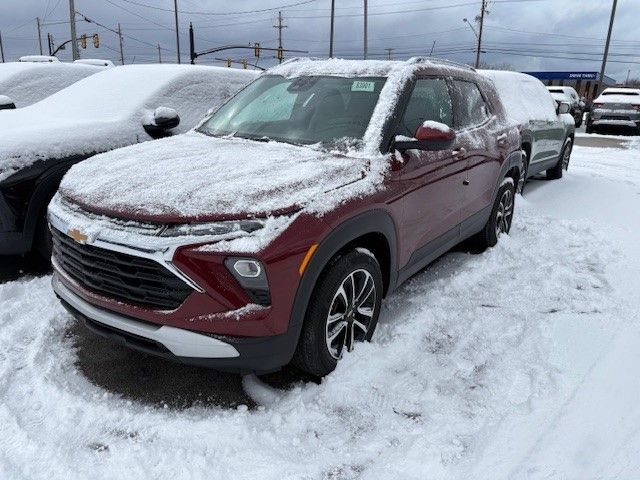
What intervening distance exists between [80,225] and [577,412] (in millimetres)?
2548

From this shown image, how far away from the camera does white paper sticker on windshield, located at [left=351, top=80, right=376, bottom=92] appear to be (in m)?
3.44

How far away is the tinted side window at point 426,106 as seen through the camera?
11.1 ft

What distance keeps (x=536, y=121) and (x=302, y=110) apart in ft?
16.3

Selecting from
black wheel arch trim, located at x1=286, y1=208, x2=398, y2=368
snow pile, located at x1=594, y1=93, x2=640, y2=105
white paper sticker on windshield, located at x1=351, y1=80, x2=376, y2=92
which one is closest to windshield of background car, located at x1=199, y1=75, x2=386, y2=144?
white paper sticker on windshield, located at x1=351, y1=80, x2=376, y2=92

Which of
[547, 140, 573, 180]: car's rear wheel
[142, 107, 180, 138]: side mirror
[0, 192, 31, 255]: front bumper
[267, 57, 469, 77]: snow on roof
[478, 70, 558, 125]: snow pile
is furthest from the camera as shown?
[547, 140, 573, 180]: car's rear wheel

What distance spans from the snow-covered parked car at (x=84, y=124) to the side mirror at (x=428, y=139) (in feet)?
7.48

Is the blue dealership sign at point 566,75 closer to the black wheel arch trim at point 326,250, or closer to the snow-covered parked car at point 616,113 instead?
the snow-covered parked car at point 616,113

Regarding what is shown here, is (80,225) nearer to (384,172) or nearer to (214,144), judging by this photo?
(214,144)

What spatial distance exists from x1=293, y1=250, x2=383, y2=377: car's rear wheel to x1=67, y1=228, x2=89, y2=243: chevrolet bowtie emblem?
1.10 metres

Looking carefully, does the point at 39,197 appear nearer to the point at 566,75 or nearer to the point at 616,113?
the point at 616,113

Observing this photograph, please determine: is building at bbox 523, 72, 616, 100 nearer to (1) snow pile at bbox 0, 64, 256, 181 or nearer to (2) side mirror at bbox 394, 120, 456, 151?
(1) snow pile at bbox 0, 64, 256, 181

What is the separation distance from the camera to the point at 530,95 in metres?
7.92

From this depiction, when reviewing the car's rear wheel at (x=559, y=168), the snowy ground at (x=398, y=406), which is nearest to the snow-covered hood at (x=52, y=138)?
the snowy ground at (x=398, y=406)

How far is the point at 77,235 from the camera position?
8.16 feet
